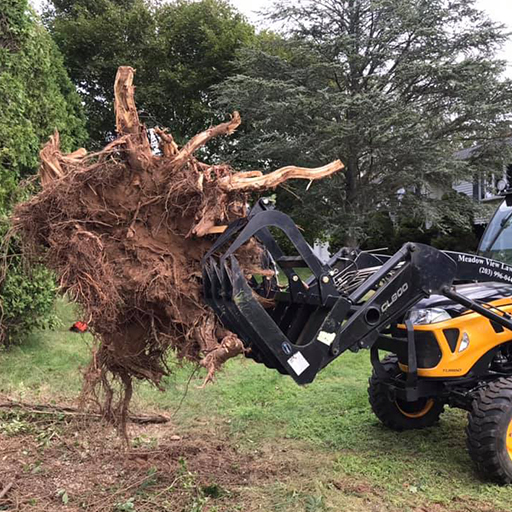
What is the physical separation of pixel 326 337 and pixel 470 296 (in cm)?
177

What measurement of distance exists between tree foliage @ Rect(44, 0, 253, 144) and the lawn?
Result: 11.9m

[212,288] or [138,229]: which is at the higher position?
[138,229]

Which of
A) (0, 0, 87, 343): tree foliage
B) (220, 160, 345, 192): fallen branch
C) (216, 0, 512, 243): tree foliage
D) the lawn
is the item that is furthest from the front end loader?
(216, 0, 512, 243): tree foliage

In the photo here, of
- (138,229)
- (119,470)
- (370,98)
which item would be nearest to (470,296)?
(138,229)

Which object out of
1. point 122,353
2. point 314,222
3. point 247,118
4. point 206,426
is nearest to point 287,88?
point 247,118

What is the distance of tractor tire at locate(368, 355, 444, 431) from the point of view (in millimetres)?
5086

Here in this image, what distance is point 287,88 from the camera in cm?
1308

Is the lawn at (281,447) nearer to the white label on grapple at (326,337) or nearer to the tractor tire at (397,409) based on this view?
the tractor tire at (397,409)

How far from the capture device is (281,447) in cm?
491

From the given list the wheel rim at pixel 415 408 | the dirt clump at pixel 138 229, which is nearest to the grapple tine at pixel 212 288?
the dirt clump at pixel 138 229

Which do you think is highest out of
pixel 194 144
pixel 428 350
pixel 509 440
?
pixel 194 144

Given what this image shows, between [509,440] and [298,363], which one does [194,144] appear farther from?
[509,440]

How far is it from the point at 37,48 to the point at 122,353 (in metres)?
6.35

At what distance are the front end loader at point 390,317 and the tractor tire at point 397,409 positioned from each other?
0.03m
